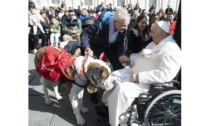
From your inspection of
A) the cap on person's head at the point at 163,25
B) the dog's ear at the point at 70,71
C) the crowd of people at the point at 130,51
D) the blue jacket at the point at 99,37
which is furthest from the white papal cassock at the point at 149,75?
the blue jacket at the point at 99,37

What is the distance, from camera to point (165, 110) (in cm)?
280

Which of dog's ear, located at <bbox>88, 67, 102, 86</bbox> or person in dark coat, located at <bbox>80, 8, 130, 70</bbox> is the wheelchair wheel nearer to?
dog's ear, located at <bbox>88, 67, 102, 86</bbox>

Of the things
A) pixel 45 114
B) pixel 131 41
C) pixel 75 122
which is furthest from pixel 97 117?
pixel 131 41

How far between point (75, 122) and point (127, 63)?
3.83ft

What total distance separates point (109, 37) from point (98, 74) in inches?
41.2

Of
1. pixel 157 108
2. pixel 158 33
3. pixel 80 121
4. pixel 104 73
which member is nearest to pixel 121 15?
pixel 158 33

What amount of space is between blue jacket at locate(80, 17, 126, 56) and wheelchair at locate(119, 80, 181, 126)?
3.95 ft

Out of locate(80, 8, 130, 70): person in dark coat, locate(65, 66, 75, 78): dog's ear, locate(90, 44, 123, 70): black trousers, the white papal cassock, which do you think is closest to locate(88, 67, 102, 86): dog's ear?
the white papal cassock

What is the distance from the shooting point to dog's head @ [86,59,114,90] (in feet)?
9.01

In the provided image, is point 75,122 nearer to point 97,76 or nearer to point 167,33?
point 97,76

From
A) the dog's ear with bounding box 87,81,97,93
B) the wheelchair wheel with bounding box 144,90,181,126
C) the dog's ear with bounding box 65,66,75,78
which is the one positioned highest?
the dog's ear with bounding box 65,66,75,78

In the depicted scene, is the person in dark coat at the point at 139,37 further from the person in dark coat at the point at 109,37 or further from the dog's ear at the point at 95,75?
the dog's ear at the point at 95,75

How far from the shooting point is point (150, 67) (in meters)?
2.94
